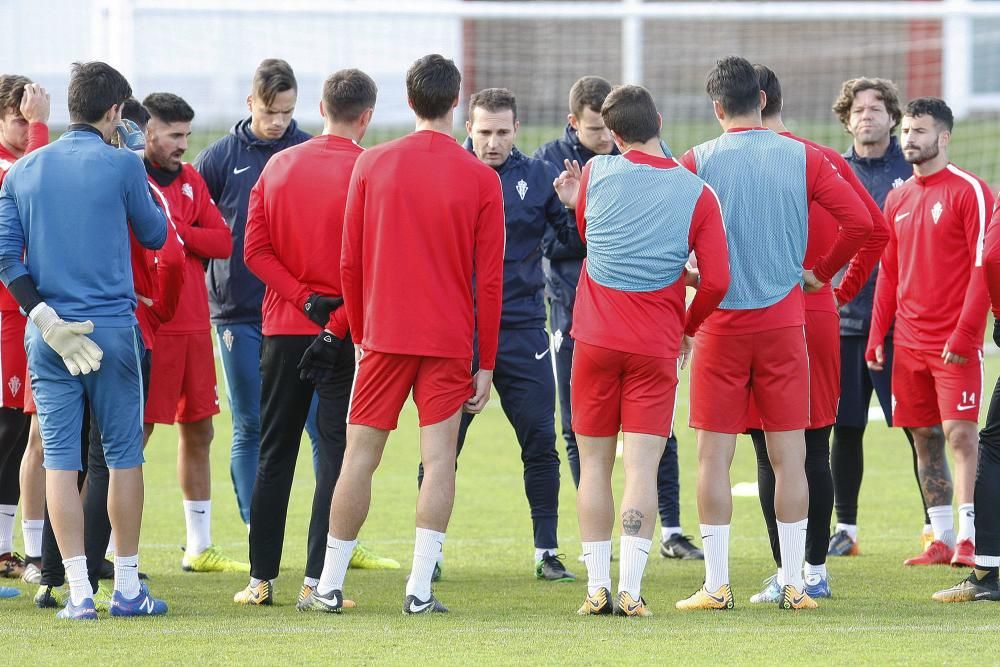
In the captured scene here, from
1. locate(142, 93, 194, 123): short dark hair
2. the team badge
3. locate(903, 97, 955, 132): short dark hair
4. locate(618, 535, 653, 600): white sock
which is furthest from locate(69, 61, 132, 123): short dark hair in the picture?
locate(903, 97, 955, 132): short dark hair

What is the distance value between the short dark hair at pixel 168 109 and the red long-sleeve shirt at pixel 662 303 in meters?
2.26

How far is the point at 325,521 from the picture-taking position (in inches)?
232

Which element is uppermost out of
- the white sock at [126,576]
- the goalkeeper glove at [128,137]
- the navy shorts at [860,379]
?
the goalkeeper glove at [128,137]

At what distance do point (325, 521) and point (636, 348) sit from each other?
1515 mm

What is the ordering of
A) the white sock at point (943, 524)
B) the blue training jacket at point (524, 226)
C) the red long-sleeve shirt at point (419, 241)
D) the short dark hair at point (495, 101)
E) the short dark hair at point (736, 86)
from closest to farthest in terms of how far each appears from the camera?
the red long-sleeve shirt at point (419, 241) → the short dark hair at point (736, 86) → the short dark hair at point (495, 101) → the blue training jacket at point (524, 226) → the white sock at point (943, 524)

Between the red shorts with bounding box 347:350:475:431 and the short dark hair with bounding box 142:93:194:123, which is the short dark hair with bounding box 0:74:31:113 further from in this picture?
the red shorts with bounding box 347:350:475:431

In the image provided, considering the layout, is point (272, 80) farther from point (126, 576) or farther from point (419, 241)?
point (126, 576)

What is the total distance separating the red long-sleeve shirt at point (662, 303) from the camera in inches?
216

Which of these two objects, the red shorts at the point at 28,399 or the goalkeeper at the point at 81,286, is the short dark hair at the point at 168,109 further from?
the red shorts at the point at 28,399

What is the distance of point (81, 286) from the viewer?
5.49 meters

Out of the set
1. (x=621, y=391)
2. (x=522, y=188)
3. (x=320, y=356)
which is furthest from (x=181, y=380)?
(x=621, y=391)

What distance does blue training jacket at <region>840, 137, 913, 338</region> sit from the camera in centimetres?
784

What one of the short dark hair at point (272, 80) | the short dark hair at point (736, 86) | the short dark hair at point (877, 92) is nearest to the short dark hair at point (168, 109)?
the short dark hair at point (272, 80)

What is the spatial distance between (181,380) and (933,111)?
158 inches
